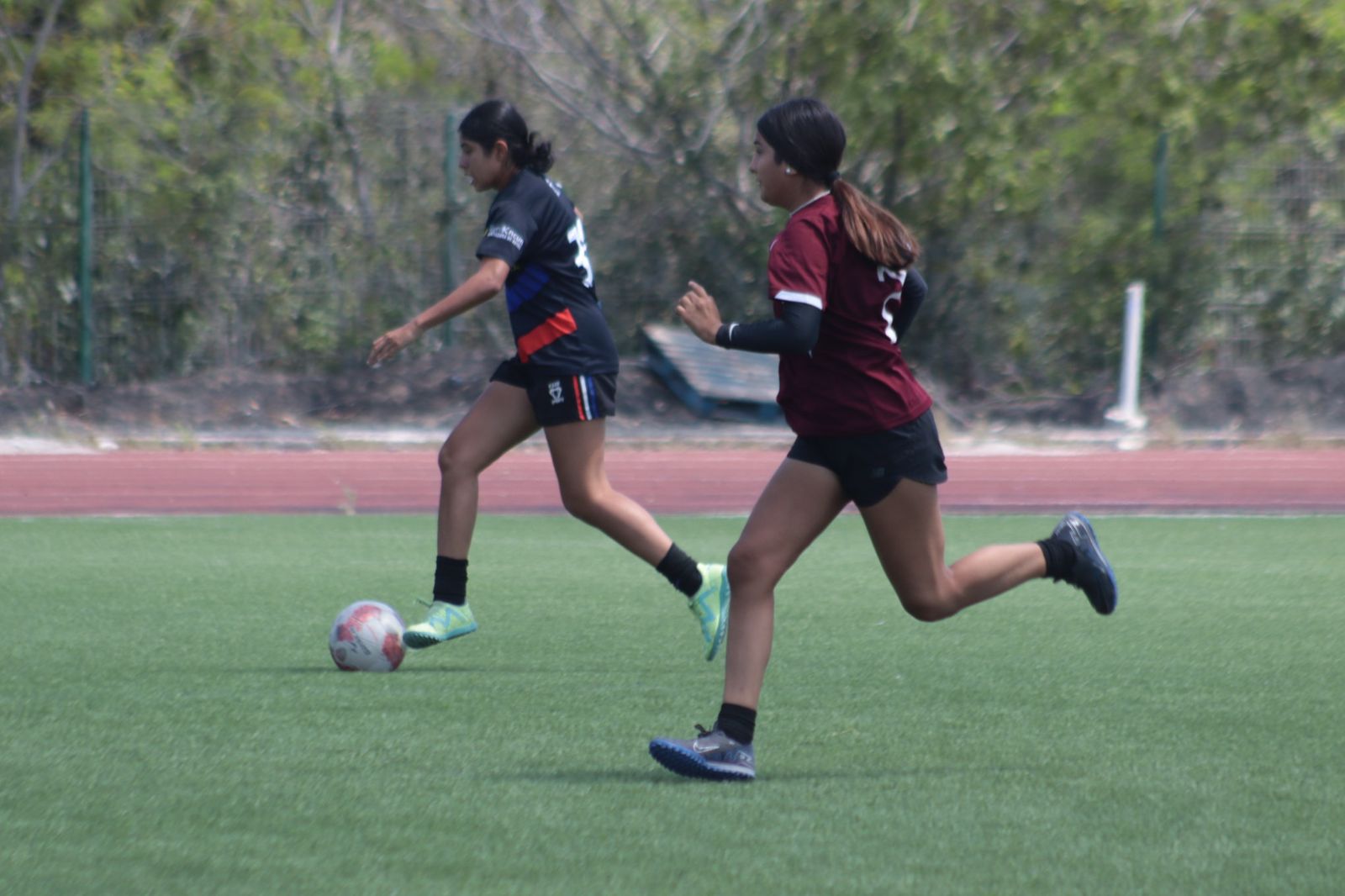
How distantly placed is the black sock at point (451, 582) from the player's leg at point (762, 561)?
2.23 m

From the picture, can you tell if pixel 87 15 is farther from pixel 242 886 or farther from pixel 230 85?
pixel 242 886

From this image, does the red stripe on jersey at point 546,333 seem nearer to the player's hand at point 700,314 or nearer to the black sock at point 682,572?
the black sock at point 682,572

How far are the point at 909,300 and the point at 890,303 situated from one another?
160mm

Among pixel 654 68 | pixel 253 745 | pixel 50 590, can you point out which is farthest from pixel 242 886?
pixel 654 68

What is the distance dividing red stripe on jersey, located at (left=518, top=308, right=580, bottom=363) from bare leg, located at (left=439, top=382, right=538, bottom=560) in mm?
184

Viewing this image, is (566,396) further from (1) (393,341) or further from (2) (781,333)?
(2) (781,333)

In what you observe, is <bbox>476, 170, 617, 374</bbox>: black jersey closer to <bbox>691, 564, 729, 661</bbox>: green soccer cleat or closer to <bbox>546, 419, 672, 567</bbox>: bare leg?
<bbox>546, 419, 672, 567</bbox>: bare leg

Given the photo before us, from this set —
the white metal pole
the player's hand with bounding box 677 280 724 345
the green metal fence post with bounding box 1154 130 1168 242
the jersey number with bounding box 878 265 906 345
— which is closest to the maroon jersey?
the jersey number with bounding box 878 265 906 345

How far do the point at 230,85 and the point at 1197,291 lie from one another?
15.3 m

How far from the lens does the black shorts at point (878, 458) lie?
5.02m

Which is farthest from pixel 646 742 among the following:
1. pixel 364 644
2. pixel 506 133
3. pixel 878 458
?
pixel 506 133

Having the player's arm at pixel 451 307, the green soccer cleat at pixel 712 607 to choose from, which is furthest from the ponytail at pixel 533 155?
the green soccer cleat at pixel 712 607

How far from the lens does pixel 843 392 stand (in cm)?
501

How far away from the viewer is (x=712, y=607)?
23.2ft
